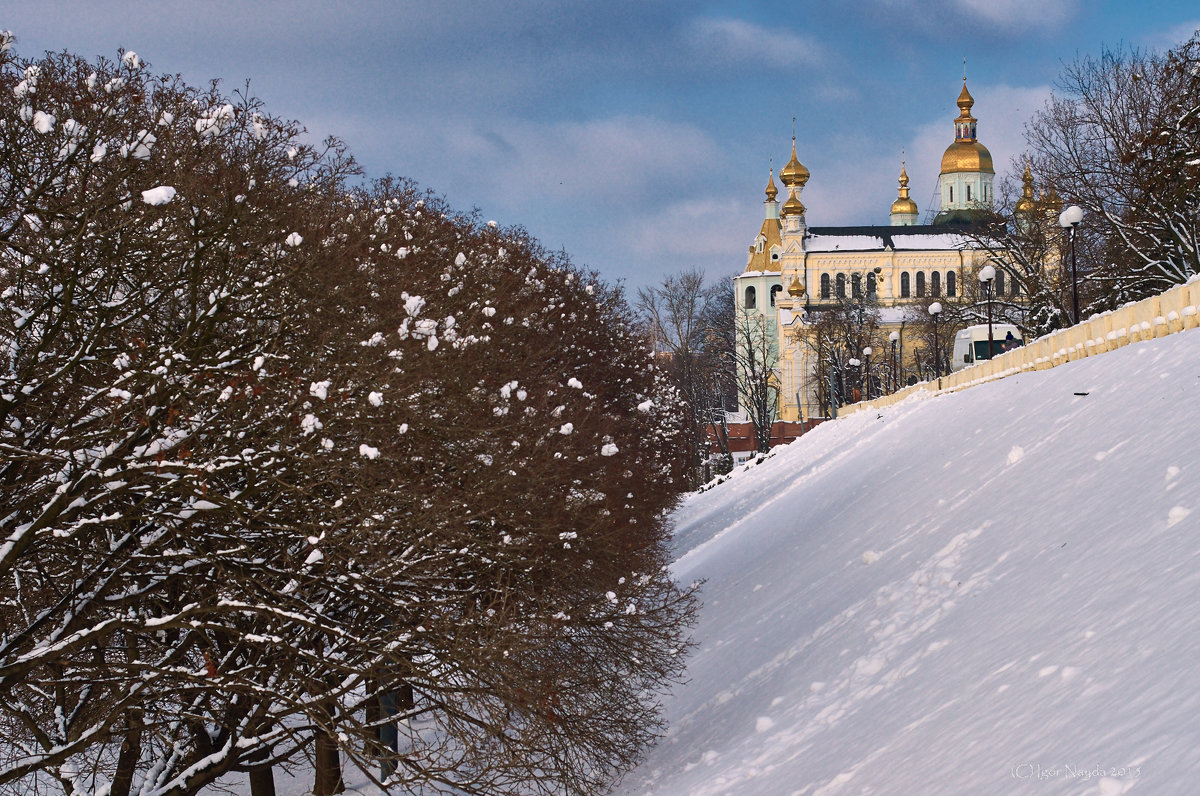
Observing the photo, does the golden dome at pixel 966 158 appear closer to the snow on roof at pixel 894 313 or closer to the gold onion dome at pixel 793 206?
the gold onion dome at pixel 793 206

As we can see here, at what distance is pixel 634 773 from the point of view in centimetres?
1583

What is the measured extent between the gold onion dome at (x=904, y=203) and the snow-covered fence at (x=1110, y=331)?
102 meters

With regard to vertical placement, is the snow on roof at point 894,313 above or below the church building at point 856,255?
below

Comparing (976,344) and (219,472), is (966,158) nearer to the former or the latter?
(976,344)

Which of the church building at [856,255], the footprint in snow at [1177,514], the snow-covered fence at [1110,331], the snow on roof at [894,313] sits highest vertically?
the church building at [856,255]

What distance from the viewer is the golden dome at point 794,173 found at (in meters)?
116

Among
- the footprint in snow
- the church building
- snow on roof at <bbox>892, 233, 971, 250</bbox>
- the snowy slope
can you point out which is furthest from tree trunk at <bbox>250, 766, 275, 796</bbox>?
snow on roof at <bbox>892, 233, 971, 250</bbox>

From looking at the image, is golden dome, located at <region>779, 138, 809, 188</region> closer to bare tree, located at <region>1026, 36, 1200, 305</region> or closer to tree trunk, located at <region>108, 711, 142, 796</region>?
bare tree, located at <region>1026, 36, 1200, 305</region>

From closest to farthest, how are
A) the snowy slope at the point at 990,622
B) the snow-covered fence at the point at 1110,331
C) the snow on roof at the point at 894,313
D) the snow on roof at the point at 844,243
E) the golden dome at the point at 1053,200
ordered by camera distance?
the snowy slope at the point at 990,622 < the snow-covered fence at the point at 1110,331 < the golden dome at the point at 1053,200 < the snow on roof at the point at 894,313 < the snow on roof at the point at 844,243

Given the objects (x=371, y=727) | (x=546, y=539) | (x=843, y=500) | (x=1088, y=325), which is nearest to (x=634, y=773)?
(x=546, y=539)

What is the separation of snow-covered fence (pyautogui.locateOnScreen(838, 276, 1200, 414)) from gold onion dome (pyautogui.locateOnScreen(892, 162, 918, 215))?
102269mm

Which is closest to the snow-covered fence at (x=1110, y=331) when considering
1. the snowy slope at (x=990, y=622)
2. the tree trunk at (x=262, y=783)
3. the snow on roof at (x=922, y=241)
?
the snowy slope at (x=990, y=622)

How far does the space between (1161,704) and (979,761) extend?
5.28 feet

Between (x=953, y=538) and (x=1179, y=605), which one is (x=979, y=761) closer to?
(x=1179, y=605)
